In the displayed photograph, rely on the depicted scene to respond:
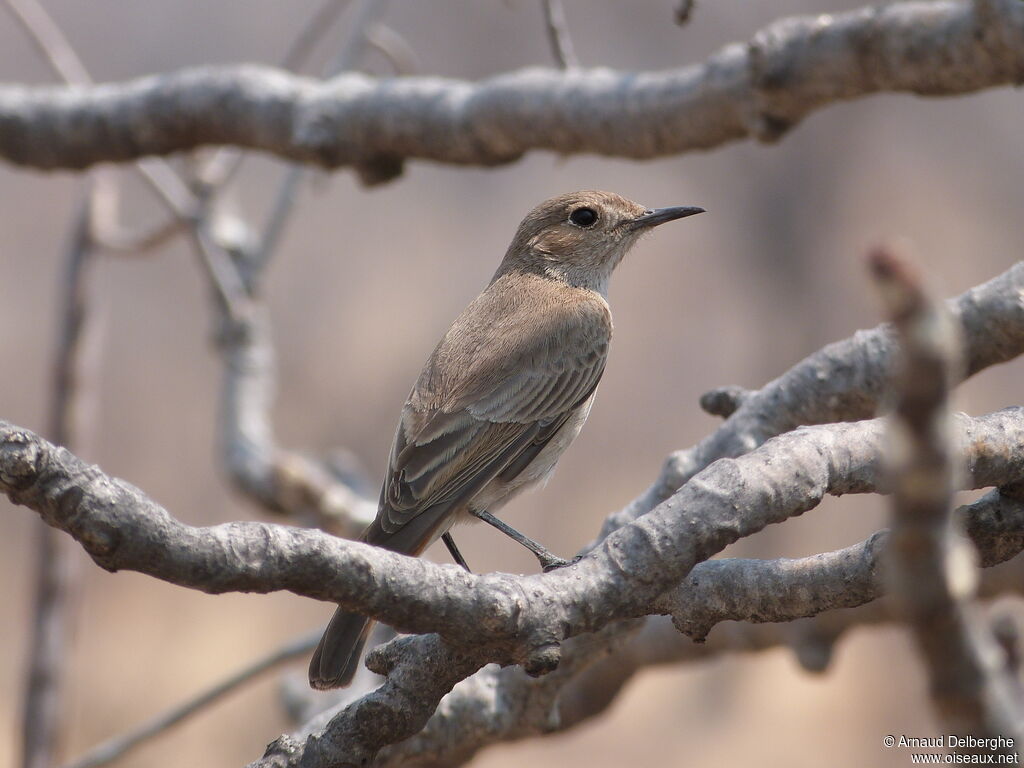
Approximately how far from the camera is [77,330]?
534cm

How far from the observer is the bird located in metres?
3.91

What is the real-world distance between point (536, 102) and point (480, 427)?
3.96 ft

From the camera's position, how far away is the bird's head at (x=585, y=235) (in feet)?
17.3

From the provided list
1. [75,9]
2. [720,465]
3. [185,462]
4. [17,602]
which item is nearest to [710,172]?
[185,462]

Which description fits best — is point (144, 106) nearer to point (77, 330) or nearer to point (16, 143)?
point (16, 143)

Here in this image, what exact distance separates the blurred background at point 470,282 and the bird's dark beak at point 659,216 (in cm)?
652

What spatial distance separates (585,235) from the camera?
17.4 feet

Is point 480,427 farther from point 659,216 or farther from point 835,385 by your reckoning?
point 659,216

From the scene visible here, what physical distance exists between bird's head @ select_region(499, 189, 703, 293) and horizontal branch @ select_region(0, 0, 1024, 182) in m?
0.82

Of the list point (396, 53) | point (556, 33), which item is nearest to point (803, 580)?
point (556, 33)

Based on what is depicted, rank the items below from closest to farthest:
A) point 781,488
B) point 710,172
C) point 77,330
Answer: point 781,488
point 77,330
point 710,172

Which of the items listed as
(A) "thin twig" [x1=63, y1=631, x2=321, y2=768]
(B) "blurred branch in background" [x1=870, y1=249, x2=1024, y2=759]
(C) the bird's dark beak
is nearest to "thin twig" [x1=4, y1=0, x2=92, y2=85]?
(C) the bird's dark beak

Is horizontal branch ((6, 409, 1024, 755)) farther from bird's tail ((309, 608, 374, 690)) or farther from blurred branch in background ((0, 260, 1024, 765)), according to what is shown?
bird's tail ((309, 608, 374, 690))

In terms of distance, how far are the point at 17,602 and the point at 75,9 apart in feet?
21.9
